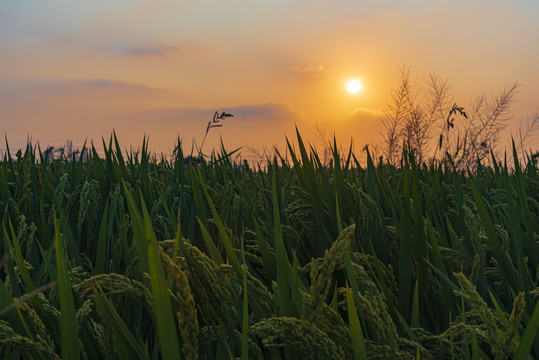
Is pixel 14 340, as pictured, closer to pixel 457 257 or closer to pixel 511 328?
pixel 511 328

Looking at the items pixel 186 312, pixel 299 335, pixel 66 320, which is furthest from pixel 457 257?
pixel 66 320

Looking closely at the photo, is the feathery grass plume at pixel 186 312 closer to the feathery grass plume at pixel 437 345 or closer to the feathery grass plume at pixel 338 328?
the feathery grass plume at pixel 338 328

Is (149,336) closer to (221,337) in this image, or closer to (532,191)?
(221,337)

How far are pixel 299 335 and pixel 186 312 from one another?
6.8 inches

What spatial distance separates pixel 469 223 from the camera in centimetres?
119

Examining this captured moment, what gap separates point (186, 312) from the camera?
688mm

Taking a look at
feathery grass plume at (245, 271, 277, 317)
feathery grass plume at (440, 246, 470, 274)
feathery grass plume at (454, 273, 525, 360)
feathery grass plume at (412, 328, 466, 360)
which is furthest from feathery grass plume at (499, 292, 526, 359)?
feathery grass plume at (440, 246, 470, 274)

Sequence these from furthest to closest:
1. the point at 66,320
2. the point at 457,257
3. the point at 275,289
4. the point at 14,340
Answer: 1. the point at 457,257
2. the point at 275,289
3. the point at 66,320
4. the point at 14,340

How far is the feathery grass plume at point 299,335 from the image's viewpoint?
0.68 metres

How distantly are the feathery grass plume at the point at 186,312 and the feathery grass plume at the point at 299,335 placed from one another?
90mm

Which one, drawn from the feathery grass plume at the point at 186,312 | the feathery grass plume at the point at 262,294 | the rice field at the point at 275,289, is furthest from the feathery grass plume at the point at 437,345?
the feathery grass plume at the point at 186,312

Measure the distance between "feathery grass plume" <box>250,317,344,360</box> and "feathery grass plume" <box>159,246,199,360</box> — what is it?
0.09 metres

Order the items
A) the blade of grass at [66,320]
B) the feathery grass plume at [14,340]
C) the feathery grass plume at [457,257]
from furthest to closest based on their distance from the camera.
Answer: the feathery grass plume at [457,257], the blade of grass at [66,320], the feathery grass plume at [14,340]

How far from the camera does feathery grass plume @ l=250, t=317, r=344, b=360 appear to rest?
680 millimetres
